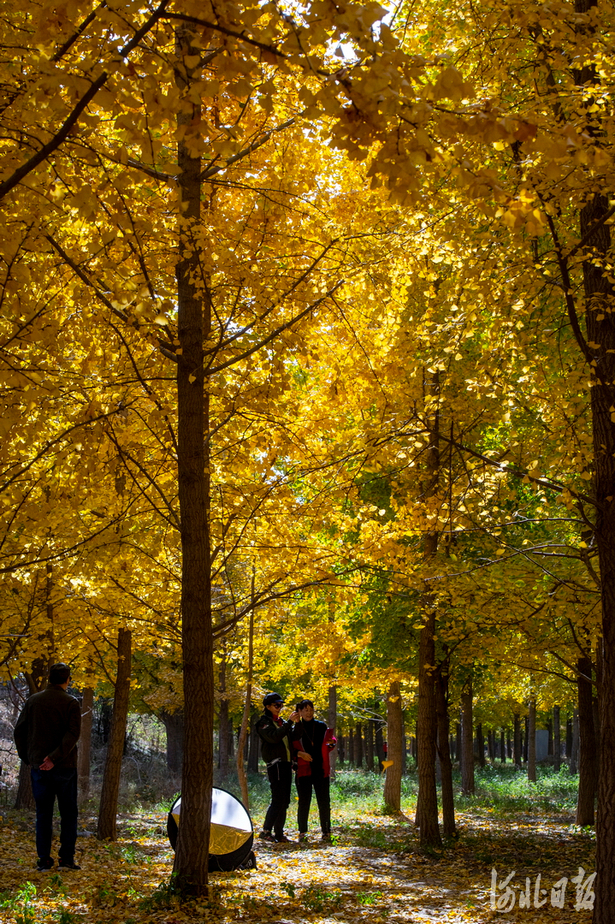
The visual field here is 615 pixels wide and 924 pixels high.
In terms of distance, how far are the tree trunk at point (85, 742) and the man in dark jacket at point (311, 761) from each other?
14.6 feet

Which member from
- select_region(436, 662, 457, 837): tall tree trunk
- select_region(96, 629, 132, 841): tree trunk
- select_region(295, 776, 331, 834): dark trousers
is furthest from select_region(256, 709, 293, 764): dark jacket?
select_region(436, 662, 457, 837): tall tree trunk

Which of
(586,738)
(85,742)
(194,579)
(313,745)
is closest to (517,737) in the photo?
(586,738)

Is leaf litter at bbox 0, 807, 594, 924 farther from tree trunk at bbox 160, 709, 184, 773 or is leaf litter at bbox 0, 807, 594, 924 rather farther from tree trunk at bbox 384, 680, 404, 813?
tree trunk at bbox 160, 709, 184, 773

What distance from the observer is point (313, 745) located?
9.26 meters

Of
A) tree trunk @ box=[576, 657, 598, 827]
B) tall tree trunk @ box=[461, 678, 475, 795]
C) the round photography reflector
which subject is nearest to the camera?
the round photography reflector

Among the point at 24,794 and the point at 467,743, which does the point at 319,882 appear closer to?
the point at 24,794

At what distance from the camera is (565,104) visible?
4.68 meters

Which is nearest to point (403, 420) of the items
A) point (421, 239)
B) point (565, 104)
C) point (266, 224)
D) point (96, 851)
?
point (421, 239)

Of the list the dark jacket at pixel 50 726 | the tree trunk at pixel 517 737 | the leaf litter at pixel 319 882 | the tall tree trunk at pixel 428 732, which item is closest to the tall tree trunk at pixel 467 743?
the leaf litter at pixel 319 882

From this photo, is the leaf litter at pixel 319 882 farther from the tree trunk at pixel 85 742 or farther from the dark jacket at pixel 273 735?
the tree trunk at pixel 85 742

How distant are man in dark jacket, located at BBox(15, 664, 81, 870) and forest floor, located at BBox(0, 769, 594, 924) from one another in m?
0.28

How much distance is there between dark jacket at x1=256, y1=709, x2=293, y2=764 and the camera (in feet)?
28.9

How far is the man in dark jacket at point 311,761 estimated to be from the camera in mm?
9109

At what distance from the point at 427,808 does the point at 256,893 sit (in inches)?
183
